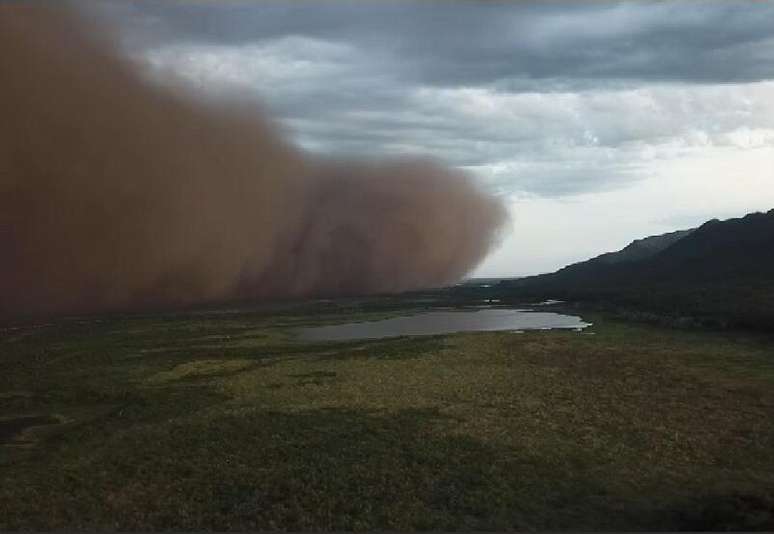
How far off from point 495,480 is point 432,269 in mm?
117152

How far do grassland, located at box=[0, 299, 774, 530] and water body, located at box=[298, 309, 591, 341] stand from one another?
12105 mm

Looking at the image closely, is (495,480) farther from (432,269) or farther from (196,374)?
(432,269)

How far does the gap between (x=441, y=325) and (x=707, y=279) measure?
36773mm

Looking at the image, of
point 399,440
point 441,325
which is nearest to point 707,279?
point 441,325

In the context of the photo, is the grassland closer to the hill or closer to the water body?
the water body

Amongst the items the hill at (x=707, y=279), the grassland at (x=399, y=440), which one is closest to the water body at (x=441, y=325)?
the hill at (x=707, y=279)

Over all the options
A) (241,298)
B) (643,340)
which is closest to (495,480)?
(643,340)

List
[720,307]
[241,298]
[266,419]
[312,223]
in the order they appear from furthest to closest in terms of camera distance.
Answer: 1. [312,223]
2. [241,298]
3. [720,307]
4. [266,419]

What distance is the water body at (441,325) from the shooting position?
1921 inches

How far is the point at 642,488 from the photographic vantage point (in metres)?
13.7

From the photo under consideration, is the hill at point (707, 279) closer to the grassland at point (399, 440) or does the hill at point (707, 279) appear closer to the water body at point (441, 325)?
the water body at point (441, 325)

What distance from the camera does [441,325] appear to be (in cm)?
5556

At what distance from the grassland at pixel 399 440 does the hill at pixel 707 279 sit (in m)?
15.2

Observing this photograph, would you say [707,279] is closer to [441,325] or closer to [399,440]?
[441,325]
